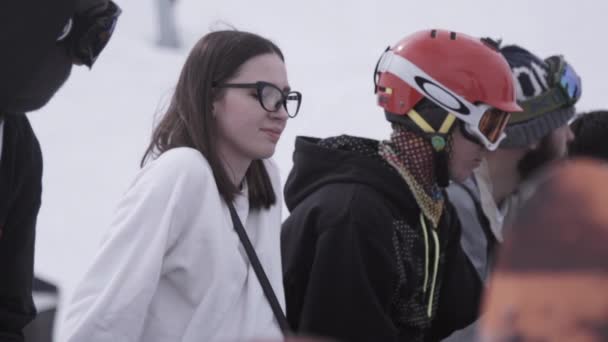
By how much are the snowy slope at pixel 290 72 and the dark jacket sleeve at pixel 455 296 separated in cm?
206

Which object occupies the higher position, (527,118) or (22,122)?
(22,122)

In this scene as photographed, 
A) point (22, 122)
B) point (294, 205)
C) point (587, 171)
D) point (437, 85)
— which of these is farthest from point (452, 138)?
point (587, 171)

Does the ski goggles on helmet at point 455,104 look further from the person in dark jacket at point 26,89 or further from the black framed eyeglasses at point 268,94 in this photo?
the person in dark jacket at point 26,89

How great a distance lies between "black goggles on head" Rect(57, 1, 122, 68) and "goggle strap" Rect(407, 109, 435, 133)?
A: 0.92m

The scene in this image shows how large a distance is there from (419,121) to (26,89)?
1.17 metres

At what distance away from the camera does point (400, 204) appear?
7.00 ft

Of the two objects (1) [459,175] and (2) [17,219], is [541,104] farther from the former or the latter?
(2) [17,219]

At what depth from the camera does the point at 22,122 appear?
1.60 m

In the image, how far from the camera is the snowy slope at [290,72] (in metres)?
4.61

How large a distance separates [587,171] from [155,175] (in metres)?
1.31

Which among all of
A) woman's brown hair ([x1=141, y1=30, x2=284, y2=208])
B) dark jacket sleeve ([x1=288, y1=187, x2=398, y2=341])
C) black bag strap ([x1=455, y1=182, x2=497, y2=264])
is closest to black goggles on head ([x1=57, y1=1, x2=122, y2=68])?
woman's brown hair ([x1=141, y1=30, x2=284, y2=208])

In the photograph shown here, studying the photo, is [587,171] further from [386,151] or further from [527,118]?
[527,118]

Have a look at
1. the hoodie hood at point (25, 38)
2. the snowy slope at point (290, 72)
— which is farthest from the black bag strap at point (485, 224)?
the snowy slope at point (290, 72)

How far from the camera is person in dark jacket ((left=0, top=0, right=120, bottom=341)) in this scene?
1.25m
